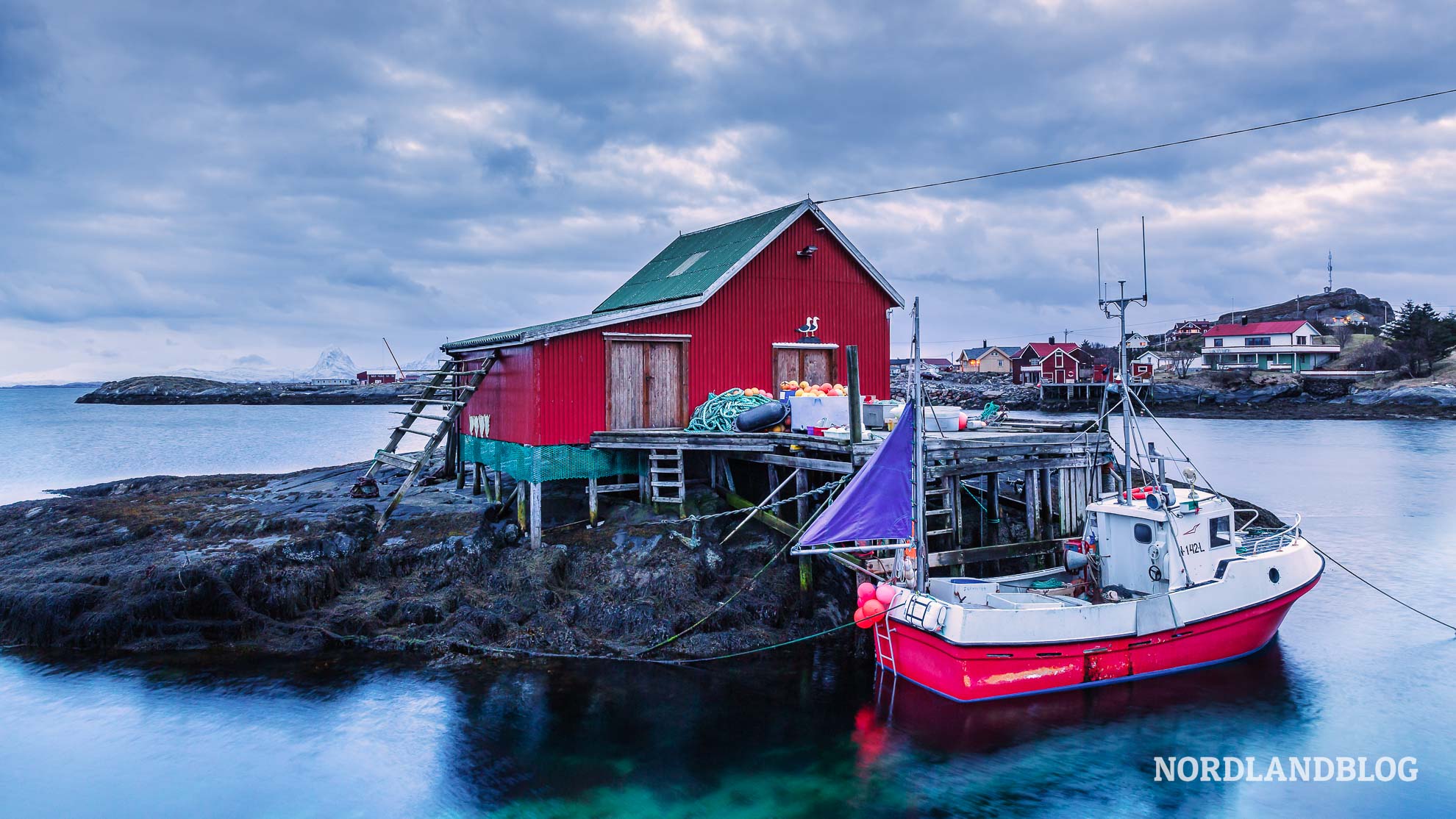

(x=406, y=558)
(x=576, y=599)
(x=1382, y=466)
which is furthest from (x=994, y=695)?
(x=1382, y=466)

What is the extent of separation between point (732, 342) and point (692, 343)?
123cm

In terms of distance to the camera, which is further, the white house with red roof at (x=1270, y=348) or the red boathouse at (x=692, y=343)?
the white house with red roof at (x=1270, y=348)

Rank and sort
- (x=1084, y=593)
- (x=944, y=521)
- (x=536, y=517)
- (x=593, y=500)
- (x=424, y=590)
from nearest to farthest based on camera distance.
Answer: (x=1084, y=593), (x=424, y=590), (x=944, y=521), (x=536, y=517), (x=593, y=500)

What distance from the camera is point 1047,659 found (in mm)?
13273

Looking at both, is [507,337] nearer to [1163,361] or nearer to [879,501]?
[879,501]

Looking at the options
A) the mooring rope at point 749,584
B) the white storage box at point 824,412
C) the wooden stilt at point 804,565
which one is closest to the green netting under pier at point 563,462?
the wooden stilt at point 804,565

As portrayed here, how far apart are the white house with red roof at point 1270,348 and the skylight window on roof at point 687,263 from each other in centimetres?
7974

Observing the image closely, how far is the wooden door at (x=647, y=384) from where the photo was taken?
1994 centimetres

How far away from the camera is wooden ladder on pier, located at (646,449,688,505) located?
1883 cm

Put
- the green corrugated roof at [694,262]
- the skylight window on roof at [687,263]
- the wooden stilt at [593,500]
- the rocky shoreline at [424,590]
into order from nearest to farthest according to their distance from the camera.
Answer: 1. the rocky shoreline at [424,590]
2. the wooden stilt at [593,500]
3. the green corrugated roof at [694,262]
4. the skylight window on roof at [687,263]

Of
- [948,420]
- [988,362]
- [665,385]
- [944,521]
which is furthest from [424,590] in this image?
[988,362]

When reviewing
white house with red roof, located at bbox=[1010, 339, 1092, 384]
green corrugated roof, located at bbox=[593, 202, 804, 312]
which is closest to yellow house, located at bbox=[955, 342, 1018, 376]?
white house with red roof, located at bbox=[1010, 339, 1092, 384]

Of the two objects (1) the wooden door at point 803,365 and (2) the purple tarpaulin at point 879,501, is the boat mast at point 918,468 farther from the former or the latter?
(1) the wooden door at point 803,365

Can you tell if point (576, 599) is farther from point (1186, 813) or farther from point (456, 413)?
point (1186, 813)
